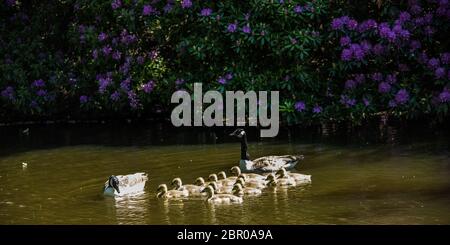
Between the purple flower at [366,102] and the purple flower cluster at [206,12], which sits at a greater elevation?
the purple flower cluster at [206,12]

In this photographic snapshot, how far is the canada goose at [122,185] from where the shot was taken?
13562mm

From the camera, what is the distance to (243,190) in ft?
44.2

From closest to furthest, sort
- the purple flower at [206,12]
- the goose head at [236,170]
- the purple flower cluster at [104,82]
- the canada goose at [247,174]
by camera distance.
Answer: the canada goose at [247,174], the goose head at [236,170], the purple flower at [206,12], the purple flower cluster at [104,82]

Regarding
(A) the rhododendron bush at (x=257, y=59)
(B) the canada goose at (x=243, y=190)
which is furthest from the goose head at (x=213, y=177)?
(A) the rhododendron bush at (x=257, y=59)

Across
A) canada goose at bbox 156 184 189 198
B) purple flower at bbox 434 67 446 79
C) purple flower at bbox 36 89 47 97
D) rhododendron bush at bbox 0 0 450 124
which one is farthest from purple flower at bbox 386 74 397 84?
purple flower at bbox 36 89 47 97

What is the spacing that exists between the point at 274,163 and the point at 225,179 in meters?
1.35

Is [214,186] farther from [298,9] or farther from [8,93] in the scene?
[8,93]

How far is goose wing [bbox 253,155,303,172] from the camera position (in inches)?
596

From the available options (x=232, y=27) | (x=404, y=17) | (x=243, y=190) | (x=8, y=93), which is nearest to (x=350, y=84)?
(x=404, y=17)

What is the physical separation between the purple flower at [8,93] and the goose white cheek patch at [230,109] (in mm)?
4200

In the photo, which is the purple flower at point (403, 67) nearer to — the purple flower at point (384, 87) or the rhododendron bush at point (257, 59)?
the rhododendron bush at point (257, 59)

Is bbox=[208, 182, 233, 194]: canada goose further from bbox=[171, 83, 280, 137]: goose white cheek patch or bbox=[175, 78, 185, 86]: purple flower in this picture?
bbox=[175, 78, 185, 86]: purple flower

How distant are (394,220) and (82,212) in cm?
424

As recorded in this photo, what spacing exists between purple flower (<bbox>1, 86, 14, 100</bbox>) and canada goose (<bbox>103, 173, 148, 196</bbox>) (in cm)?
938
